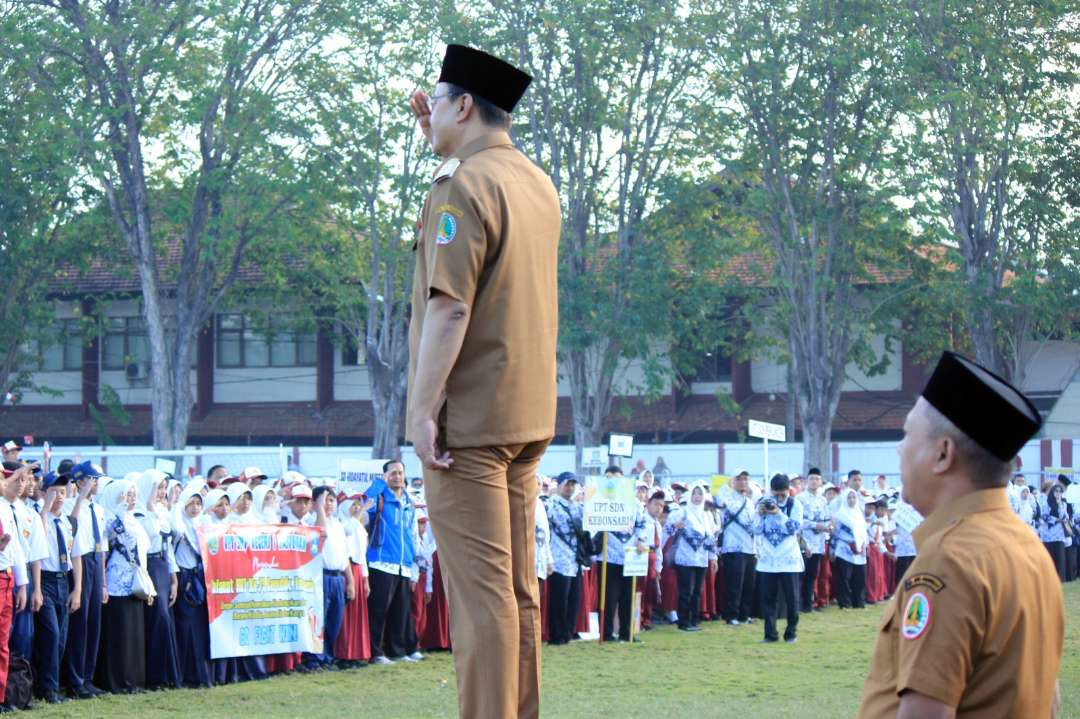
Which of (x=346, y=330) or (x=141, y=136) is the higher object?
(x=141, y=136)

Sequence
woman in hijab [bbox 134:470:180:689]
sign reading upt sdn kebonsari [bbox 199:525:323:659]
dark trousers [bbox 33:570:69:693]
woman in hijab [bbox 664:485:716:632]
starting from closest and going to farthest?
1. dark trousers [bbox 33:570:69:693]
2. woman in hijab [bbox 134:470:180:689]
3. sign reading upt sdn kebonsari [bbox 199:525:323:659]
4. woman in hijab [bbox 664:485:716:632]

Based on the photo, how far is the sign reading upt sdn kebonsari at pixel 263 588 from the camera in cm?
1491

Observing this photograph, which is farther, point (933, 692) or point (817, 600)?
point (817, 600)

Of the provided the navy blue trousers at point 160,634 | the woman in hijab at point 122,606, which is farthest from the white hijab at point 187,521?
the woman in hijab at point 122,606

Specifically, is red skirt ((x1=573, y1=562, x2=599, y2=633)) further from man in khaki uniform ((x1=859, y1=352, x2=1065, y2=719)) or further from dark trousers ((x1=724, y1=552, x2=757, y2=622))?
man in khaki uniform ((x1=859, y1=352, x2=1065, y2=719))

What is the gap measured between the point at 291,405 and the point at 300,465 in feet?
32.2

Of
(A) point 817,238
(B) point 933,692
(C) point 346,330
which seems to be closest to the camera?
(B) point 933,692

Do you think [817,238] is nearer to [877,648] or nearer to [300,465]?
[300,465]

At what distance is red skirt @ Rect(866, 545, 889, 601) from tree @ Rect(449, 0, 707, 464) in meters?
11.4

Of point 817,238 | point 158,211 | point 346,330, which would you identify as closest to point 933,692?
point 817,238

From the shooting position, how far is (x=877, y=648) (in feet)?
11.6

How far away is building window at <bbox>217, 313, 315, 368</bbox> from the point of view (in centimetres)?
5092

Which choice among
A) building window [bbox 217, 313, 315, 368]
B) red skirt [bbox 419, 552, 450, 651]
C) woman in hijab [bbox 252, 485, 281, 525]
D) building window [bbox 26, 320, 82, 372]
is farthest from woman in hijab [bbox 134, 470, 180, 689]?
building window [bbox 217, 313, 315, 368]

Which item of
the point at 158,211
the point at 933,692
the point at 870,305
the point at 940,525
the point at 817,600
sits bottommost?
the point at 817,600
